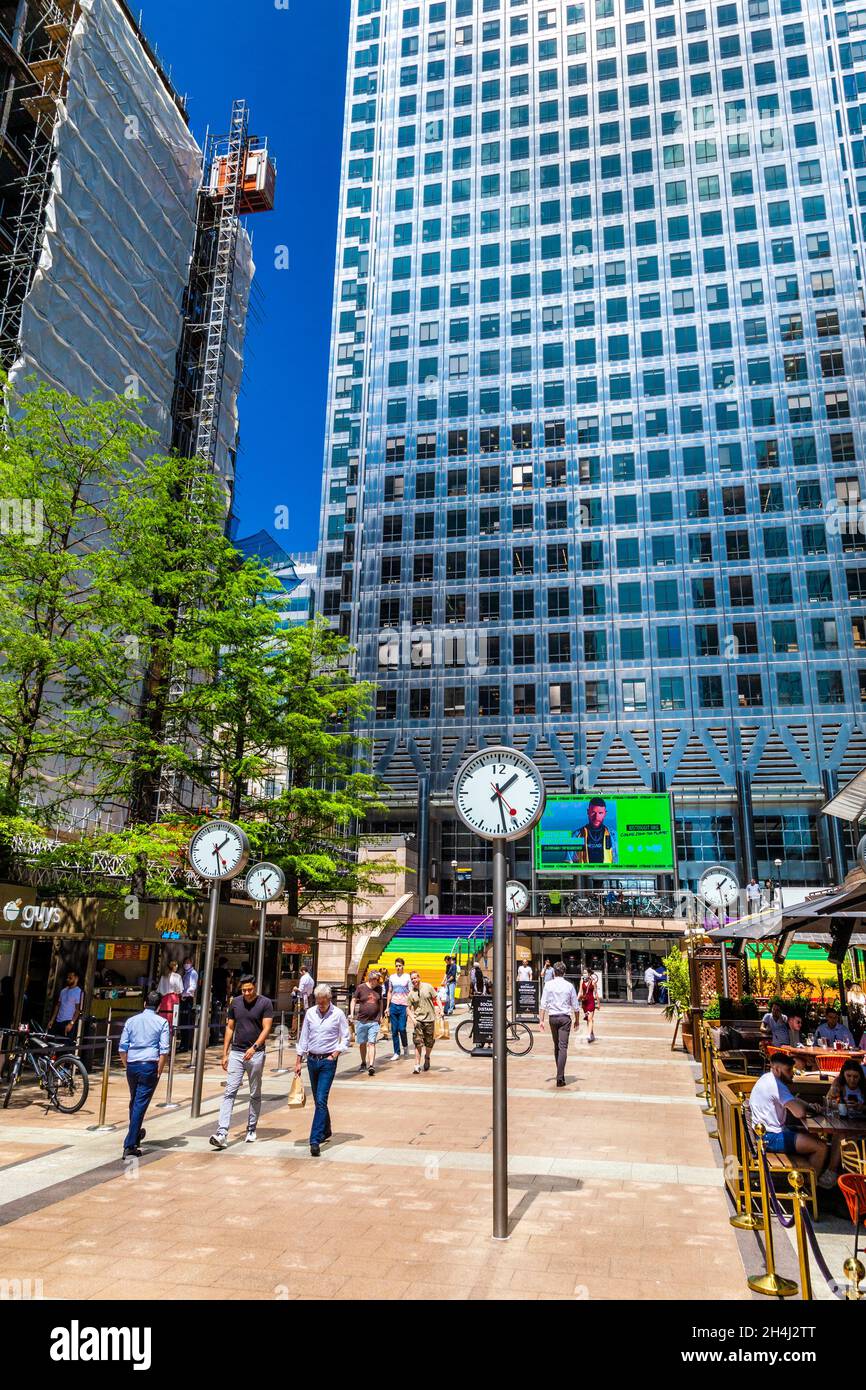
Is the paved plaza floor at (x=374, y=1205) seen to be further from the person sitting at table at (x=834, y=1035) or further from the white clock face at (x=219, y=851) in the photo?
the white clock face at (x=219, y=851)

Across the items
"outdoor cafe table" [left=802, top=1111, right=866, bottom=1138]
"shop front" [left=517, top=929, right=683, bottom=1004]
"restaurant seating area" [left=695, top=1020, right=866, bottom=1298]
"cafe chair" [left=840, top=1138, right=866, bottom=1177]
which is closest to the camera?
"restaurant seating area" [left=695, top=1020, right=866, bottom=1298]

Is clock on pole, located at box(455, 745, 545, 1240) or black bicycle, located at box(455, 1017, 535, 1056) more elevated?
clock on pole, located at box(455, 745, 545, 1240)

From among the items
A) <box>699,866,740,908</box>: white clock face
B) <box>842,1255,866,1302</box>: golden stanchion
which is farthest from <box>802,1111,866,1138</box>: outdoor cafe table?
<box>699,866,740,908</box>: white clock face

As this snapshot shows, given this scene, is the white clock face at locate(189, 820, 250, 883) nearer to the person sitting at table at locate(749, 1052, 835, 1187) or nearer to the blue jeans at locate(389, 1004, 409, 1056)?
the person sitting at table at locate(749, 1052, 835, 1187)

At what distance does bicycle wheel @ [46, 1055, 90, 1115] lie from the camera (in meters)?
13.3

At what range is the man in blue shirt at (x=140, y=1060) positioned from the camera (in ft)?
→ 33.2

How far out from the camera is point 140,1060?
405 inches

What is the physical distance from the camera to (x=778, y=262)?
62750 mm

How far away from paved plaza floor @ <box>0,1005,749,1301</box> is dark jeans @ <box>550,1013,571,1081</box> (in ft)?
5.01

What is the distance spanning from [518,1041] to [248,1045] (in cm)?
1341

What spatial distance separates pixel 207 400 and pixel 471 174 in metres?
38.4

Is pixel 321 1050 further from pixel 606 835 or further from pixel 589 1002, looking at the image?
pixel 606 835
